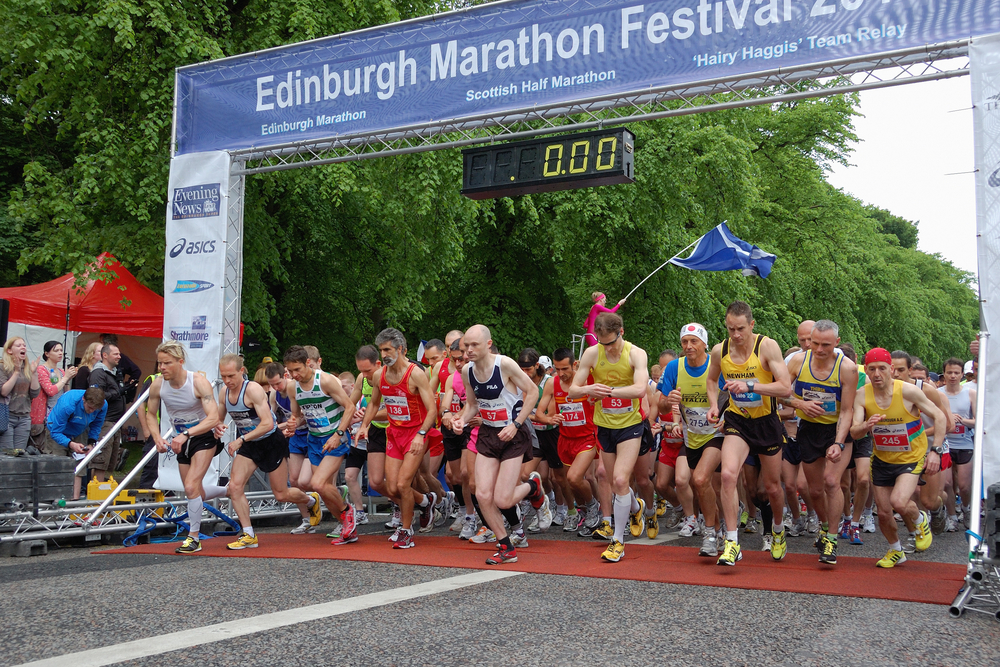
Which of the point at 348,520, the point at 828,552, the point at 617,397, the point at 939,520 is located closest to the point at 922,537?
the point at 828,552

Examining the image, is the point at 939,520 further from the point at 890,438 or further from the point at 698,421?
the point at 698,421

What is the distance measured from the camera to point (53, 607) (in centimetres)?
664

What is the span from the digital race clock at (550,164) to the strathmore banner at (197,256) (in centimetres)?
356

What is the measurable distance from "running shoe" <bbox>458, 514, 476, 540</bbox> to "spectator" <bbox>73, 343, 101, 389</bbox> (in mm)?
5963

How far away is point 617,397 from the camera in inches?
340

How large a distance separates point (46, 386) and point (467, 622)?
30.3 ft

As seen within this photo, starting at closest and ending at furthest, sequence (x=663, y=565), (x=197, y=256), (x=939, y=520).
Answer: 1. (x=663, y=565)
2. (x=939, y=520)
3. (x=197, y=256)

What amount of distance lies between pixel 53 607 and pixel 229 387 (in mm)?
3688

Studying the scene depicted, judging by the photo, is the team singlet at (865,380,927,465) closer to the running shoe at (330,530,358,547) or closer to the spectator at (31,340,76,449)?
the running shoe at (330,530,358,547)

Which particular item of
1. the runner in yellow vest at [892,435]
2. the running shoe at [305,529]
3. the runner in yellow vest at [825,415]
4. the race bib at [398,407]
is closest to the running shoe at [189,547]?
the running shoe at [305,529]

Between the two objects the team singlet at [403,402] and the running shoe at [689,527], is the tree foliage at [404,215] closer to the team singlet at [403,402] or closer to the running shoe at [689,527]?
the team singlet at [403,402]

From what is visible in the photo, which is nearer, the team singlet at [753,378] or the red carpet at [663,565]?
the red carpet at [663,565]

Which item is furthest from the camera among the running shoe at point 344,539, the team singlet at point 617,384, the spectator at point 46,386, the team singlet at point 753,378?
the spectator at point 46,386

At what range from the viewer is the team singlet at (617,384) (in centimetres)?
902
